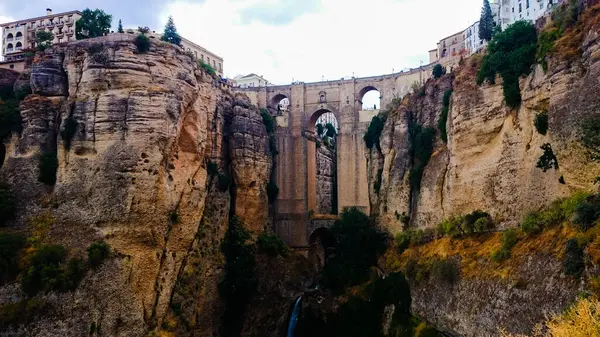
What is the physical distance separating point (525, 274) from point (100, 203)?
1943cm

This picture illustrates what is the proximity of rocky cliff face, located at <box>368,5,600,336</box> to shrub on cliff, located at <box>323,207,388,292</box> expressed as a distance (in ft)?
5.84

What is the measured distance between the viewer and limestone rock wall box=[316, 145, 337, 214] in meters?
45.7

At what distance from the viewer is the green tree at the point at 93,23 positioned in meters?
35.8

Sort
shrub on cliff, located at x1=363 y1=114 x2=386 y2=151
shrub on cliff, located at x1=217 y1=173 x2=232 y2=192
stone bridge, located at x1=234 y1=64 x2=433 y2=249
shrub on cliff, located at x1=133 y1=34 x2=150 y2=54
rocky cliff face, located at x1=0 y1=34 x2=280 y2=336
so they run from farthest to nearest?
stone bridge, located at x1=234 y1=64 x2=433 y2=249 → shrub on cliff, located at x1=363 y1=114 x2=386 y2=151 → shrub on cliff, located at x1=217 y1=173 x2=232 y2=192 → shrub on cliff, located at x1=133 y1=34 x2=150 y2=54 → rocky cliff face, located at x1=0 y1=34 x2=280 y2=336

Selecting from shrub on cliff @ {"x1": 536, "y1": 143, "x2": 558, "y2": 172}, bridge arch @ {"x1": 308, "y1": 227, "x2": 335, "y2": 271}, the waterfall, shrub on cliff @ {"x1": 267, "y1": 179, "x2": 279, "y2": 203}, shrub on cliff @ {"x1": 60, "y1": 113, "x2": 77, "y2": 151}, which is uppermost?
shrub on cliff @ {"x1": 60, "y1": 113, "x2": 77, "y2": 151}

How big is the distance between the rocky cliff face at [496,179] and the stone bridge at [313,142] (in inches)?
257

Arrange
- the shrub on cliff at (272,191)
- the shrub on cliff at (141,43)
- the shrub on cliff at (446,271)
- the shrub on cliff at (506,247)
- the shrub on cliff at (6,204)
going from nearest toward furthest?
the shrub on cliff at (506,247) → the shrub on cliff at (446,271) → the shrub on cliff at (6,204) → the shrub on cliff at (141,43) → the shrub on cliff at (272,191)

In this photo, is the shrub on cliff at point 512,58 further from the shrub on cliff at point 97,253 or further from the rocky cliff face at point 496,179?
the shrub on cliff at point 97,253

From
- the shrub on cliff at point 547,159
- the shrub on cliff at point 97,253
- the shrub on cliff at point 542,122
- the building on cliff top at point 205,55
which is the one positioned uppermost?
the building on cliff top at point 205,55

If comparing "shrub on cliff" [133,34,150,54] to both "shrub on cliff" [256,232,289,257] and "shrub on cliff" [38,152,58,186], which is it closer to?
"shrub on cliff" [38,152,58,186]

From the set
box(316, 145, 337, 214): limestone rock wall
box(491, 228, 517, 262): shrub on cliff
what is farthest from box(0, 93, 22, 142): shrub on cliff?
box(491, 228, 517, 262): shrub on cliff

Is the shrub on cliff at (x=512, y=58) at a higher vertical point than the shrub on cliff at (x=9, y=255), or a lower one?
higher

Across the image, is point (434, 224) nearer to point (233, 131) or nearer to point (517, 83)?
point (517, 83)

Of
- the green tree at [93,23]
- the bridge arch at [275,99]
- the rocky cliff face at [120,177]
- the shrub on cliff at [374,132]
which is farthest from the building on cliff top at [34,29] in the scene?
the shrub on cliff at [374,132]
